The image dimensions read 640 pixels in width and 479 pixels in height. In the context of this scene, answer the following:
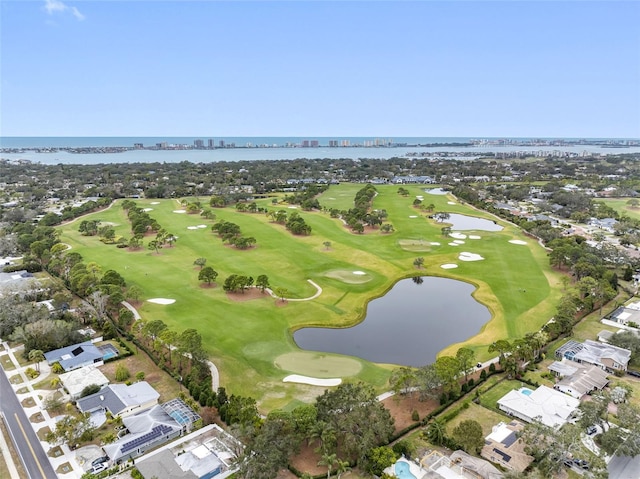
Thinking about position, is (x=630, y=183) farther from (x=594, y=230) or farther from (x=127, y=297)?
(x=127, y=297)

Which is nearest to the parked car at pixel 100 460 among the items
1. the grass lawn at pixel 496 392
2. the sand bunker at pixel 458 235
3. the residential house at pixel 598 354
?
the grass lawn at pixel 496 392

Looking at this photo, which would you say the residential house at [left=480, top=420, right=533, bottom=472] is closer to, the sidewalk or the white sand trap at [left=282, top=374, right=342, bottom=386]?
the white sand trap at [left=282, top=374, right=342, bottom=386]

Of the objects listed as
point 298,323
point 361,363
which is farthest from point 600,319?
point 298,323

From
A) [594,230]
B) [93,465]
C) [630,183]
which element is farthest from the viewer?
[630,183]

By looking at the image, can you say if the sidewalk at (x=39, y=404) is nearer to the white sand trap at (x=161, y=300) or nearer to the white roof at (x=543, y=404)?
the white sand trap at (x=161, y=300)

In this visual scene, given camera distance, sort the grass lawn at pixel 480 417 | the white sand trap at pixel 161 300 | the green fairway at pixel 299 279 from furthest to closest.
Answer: the white sand trap at pixel 161 300 < the green fairway at pixel 299 279 < the grass lawn at pixel 480 417

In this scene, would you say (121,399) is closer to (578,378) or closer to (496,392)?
(496,392)
